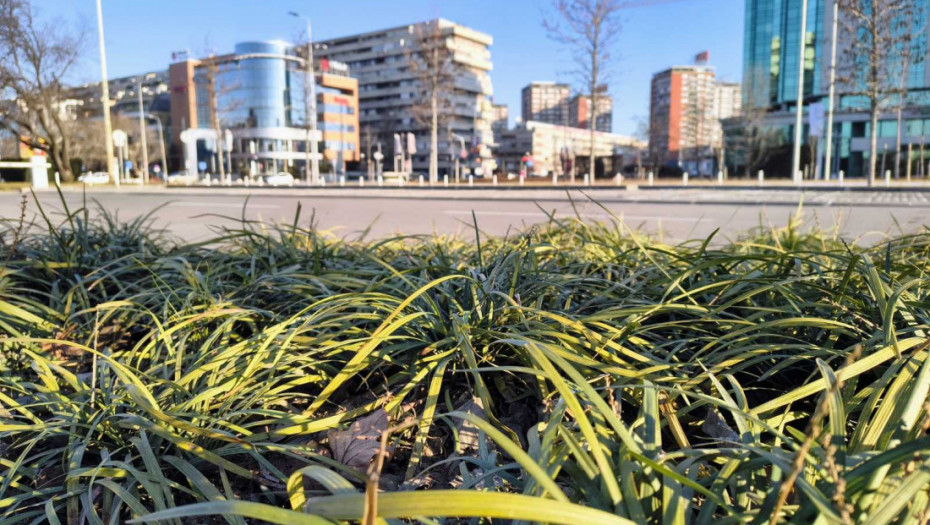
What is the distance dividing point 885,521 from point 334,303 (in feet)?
4.52

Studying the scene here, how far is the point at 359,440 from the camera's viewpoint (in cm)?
126

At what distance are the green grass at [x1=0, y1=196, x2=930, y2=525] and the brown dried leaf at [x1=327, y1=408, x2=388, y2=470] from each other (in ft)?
0.07

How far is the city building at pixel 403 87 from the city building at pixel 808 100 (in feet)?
148

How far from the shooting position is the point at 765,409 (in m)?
1.09

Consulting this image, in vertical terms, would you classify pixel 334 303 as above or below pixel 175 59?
below

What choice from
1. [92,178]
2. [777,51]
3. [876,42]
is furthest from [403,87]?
[876,42]

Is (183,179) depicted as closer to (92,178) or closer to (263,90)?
(92,178)

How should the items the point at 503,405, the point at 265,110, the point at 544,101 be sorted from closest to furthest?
the point at 503,405
the point at 265,110
the point at 544,101

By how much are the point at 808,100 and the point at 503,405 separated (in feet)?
190

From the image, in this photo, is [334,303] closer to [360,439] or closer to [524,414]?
[360,439]

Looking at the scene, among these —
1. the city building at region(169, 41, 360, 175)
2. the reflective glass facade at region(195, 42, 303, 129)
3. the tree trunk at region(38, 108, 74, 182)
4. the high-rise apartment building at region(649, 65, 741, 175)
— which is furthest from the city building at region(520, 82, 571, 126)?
the tree trunk at region(38, 108, 74, 182)

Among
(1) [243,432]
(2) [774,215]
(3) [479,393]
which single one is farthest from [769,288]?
(2) [774,215]

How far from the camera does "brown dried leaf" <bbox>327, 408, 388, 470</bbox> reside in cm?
122

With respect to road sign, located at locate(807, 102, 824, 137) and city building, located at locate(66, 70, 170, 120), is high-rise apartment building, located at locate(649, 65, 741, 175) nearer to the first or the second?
road sign, located at locate(807, 102, 824, 137)
